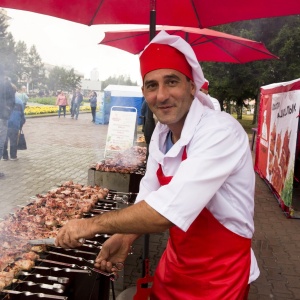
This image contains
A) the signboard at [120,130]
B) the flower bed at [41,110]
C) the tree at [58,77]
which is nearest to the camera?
the tree at [58,77]

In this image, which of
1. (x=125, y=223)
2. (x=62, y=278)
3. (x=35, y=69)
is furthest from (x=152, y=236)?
Result: (x=125, y=223)

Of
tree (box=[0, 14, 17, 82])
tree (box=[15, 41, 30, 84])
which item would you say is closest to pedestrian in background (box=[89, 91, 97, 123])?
tree (box=[15, 41, 30, 84])

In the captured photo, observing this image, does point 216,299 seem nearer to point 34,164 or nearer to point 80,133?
point 34,164

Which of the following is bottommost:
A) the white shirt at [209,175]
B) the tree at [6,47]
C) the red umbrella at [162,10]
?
the white shirt at [209,175]

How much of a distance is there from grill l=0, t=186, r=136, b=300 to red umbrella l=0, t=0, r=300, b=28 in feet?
6.55

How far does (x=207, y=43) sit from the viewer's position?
6543 millimetres

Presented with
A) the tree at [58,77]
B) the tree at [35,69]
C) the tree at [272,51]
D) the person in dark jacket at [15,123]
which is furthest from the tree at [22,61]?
the tree at [272,51]

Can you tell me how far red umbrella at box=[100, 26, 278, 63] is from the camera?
19.1 feet

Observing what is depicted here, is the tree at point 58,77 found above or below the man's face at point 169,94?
above

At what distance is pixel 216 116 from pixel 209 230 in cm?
57

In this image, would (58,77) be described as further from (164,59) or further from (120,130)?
(120,130)

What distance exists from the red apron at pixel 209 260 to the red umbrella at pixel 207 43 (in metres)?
4.38

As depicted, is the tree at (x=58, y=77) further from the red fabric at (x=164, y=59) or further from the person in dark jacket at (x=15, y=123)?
the person in dark jacket at (x=15, y=123)

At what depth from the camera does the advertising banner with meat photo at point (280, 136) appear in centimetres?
634
